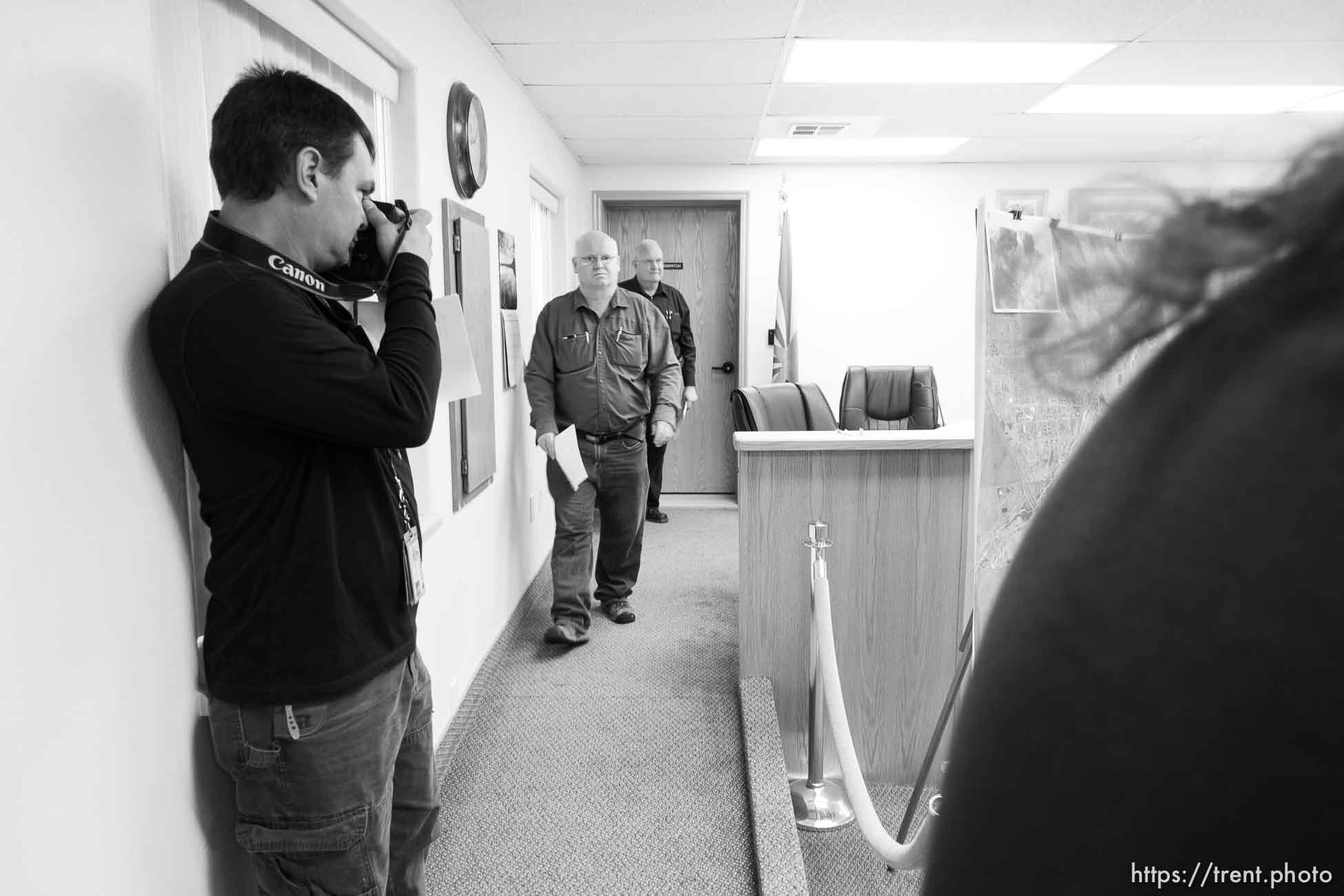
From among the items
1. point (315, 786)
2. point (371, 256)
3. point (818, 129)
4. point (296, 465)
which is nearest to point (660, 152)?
point (818, 129)

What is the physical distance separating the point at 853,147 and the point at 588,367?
2764 millimetres

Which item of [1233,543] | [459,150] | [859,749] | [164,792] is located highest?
[459,150]

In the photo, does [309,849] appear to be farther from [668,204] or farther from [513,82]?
[668,204]

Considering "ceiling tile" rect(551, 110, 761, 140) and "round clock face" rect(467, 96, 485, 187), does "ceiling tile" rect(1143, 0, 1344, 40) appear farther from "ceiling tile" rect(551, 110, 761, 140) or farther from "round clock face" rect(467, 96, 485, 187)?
"round clock face" rect(467, 96, 485, 187)

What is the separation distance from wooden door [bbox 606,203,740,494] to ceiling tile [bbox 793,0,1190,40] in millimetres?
2814

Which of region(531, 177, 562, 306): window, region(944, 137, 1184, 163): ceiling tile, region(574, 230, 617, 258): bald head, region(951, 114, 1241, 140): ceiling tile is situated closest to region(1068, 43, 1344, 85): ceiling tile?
region(951, 114, 1241, 140): ceiling tile

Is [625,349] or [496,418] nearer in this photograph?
[496,418]

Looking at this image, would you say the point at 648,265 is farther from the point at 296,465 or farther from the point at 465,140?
the point at 296,465

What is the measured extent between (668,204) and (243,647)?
16.6ft

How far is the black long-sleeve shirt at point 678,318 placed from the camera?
15.8 ft

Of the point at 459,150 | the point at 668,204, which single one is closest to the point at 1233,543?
the point at 459,150

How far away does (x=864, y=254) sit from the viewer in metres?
5.86

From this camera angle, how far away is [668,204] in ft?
19.2

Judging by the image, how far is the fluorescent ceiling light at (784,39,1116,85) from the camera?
3277mm
